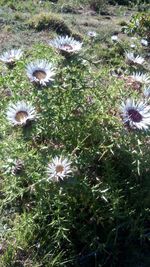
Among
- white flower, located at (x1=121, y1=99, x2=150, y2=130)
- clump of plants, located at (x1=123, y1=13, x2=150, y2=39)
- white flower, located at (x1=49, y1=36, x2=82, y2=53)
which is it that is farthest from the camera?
clump of plants, located at (x1=123, y1=13, x2=150, y2=39)

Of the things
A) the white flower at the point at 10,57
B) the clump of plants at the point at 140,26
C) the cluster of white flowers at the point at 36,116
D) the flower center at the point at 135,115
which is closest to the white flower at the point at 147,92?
the cluster of white flowers at the point at 36,116

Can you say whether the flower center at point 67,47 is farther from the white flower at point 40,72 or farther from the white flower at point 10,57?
the white flower at point 10,57

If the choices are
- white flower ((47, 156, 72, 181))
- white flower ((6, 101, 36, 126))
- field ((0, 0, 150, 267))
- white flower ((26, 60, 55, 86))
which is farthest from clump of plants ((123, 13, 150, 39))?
white flower ((47, 156, 72, 181))

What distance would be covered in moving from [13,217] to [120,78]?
121 cm

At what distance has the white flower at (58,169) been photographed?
2.67 m

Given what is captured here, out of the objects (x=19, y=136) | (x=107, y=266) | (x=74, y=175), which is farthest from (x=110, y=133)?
(x=107, y=266)

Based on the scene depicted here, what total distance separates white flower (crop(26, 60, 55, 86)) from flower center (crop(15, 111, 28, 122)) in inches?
7.7

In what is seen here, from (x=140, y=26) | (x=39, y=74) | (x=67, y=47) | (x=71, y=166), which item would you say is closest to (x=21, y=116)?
(x=39, y=74)

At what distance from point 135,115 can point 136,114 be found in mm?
13

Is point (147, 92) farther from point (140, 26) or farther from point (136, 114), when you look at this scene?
point (140, 26)

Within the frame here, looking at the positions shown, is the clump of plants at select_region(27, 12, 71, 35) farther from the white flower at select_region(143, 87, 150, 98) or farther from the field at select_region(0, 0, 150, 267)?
the white flower at select_region(143, 87, 150, 98)

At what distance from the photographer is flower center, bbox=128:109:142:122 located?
9.30 feet

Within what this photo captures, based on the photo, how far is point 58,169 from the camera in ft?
8.87

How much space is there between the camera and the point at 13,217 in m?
3.17
